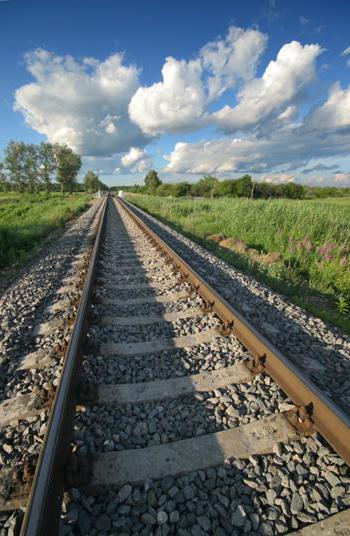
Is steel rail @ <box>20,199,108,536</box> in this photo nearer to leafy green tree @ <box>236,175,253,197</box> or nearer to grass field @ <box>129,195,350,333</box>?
grass field @ <box>129,195,350,333</box>

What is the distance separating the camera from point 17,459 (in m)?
1.91

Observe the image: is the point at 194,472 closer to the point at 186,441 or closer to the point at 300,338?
the point at 186,441

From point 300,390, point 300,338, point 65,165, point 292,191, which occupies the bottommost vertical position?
point 300,338

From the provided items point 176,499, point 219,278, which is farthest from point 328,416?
point 219,278

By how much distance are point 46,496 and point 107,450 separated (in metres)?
0.56

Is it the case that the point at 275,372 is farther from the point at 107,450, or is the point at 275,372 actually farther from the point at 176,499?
the point at 107,450

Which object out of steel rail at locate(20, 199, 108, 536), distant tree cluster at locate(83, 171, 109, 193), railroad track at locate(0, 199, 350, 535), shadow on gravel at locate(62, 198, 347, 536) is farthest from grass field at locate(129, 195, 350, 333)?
distant tree cluster at locate(83, 171, 109, 193)

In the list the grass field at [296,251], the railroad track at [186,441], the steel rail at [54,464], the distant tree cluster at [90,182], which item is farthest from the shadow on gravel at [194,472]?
the distant tree cluster at [90,182]

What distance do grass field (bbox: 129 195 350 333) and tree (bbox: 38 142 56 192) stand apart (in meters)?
78.7

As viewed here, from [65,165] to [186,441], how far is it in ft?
297

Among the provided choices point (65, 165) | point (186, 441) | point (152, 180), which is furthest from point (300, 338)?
point (152, 180)

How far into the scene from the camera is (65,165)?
80.9 metres

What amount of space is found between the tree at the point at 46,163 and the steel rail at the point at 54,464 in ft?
291

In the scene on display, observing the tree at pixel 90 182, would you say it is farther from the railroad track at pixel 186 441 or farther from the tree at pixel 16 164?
the railroad track at pixel 186 441
